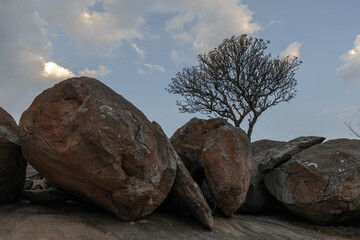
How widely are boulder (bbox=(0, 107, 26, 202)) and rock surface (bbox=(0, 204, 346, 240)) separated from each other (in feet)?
0.78

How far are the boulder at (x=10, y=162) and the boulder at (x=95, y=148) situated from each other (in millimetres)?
371

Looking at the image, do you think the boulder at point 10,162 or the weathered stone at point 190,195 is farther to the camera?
the weathered stone at point 190,195

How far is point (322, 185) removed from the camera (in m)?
5.39

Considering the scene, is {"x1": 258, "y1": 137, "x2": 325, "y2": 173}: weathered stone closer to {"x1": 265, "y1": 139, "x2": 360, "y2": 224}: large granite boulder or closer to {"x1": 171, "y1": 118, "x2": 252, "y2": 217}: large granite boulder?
{"x1": 265, "y1": 139, "x2": 360, "y2": 224}: large granite boulder

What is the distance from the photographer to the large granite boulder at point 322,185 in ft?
17.4

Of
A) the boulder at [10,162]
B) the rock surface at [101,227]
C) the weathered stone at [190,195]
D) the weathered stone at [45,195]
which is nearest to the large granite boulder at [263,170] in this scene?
A: the rock surface at [101,227]

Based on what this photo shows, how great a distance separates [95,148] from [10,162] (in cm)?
168

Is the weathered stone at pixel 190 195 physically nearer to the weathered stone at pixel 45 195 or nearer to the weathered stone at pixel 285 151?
the weathered stone at pixel 45 195

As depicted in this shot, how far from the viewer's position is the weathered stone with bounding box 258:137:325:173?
6301 mm

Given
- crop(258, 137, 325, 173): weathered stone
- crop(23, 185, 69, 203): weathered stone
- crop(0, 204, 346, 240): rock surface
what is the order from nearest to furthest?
crop(0, 204, 346, 240): rock surface < crop(23, 185, 69, 203): weathered stone < crop(258, 137, 325, 173): weathered stone

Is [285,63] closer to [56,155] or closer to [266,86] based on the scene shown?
[266,86]

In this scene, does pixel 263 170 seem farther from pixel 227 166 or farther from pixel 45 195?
pixel 45 195

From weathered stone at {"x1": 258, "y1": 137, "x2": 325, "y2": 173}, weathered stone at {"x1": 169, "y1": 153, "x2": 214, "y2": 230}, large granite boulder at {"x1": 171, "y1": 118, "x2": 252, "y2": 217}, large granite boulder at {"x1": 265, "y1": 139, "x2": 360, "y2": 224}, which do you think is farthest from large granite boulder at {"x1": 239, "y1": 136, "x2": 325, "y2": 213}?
weathered stone at {"x1": 169, "y1": 153, "x2": 214, "y2": 230}

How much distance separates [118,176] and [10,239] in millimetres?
1326
